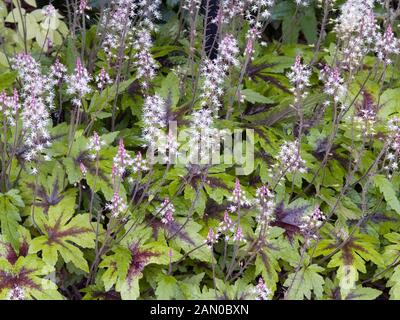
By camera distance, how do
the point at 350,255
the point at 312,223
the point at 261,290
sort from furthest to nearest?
the point at 350,255
the point at 312,223
the point at 261,290

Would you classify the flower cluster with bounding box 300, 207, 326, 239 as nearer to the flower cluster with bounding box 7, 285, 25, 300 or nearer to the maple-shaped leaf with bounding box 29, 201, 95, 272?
the maple-shaped leaf with bounding box 29, 201, 95, 272

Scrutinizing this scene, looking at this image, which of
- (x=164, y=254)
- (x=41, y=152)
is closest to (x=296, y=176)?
(x=164, y=254)

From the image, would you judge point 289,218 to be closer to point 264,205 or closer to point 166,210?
point 264,205

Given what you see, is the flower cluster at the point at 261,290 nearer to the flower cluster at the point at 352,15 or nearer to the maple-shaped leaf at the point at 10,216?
the maple-shaped leaf at the point at 10,216

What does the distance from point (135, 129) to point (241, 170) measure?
71 cm

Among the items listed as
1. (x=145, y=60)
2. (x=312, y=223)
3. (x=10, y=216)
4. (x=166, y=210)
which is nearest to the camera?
(x=312, y=223)

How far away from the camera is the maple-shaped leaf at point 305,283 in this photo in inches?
109

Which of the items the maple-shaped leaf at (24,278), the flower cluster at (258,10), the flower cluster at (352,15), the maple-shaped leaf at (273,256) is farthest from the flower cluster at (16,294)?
the flower cluster at (352,15)

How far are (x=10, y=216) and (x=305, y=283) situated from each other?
1385mm

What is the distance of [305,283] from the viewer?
2816 mm

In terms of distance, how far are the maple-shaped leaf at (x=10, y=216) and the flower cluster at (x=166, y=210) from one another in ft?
2.11

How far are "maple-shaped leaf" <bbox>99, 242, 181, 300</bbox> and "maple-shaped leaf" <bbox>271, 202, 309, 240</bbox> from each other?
23.9 inches

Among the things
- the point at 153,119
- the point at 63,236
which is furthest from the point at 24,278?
the point at 153,119

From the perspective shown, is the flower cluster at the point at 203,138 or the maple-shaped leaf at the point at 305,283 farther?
the maple-shaped leaf at the point at 305,283
